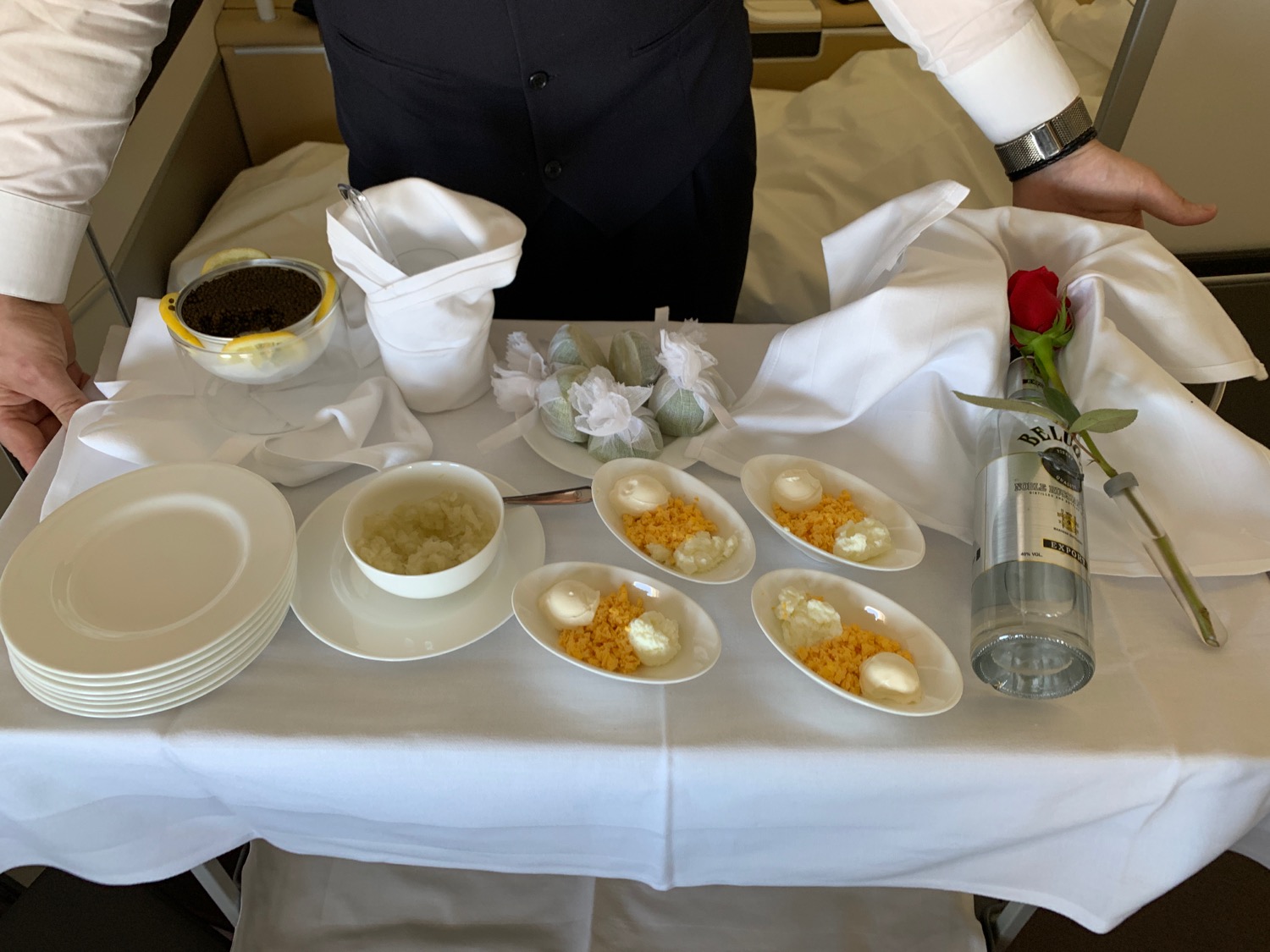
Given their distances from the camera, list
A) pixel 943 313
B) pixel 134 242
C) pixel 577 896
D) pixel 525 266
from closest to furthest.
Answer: pixel 943 313 < pixel 577 896 < pixel 525 266 < pixel 134 242

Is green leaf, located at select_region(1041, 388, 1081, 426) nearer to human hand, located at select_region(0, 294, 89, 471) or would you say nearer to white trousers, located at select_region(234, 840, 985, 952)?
white trousers, located at select_region(234, 840, 985, 952)

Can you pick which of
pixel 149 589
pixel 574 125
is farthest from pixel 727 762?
pixel 574 125

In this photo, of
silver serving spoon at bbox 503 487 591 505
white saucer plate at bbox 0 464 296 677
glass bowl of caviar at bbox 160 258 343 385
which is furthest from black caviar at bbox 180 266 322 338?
silver serving spoon at bbox 503 487 591 505

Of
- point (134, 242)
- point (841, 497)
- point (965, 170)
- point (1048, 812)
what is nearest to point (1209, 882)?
point (1048, 812)

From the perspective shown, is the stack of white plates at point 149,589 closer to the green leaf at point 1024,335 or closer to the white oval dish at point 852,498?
the white oval dish at point 852,498

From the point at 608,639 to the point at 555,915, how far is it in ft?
1.62

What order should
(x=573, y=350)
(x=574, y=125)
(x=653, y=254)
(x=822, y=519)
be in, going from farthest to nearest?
(x=653, y=254), (x=574, y=125), (x=573, y=350), (x=822, y=519)

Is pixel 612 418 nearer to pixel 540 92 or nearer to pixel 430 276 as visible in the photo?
pixel 430 276

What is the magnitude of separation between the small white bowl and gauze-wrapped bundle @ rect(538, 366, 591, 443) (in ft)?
0.34

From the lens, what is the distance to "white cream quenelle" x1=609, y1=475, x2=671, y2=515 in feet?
2.29

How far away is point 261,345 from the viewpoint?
0.72 meters

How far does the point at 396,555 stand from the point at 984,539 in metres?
0.45

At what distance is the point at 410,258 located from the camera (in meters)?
0.79

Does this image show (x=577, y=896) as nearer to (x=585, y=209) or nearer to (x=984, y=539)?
(x=984, y=539)
